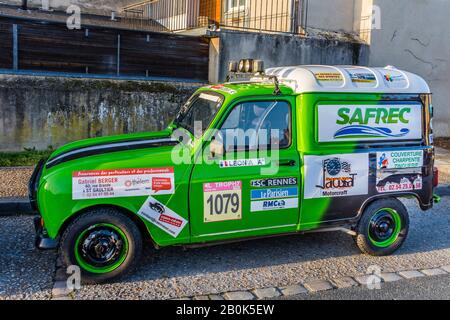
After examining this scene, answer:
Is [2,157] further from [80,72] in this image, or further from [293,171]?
[293,171]

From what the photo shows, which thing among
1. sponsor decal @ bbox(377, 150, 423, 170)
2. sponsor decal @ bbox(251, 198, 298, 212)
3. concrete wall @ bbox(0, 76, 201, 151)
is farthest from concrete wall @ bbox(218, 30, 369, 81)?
sponsor decal @ bbox(251, 198, 298, 212)

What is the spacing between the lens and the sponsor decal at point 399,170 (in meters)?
5.35

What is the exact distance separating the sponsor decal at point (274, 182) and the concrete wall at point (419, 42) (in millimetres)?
7696

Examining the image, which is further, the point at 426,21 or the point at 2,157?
the point at 426,21

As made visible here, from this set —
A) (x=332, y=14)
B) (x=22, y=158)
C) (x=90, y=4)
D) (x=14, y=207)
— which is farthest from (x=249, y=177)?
(x=90, y=4)

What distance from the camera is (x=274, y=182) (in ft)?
16.1

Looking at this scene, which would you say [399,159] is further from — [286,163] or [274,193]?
[274,193]

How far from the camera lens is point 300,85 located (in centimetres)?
504

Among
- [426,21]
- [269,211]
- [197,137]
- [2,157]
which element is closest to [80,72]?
[2,157]
